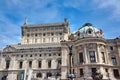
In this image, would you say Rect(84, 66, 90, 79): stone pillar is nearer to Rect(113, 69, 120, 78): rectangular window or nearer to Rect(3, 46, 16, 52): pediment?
Rect(113, 69, 120, 78): rectangular window

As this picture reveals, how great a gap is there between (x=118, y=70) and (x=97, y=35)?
41.3 feet

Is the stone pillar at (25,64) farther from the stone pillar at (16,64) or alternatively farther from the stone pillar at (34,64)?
the stone pillar at (34,64)

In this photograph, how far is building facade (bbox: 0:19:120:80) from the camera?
4509 cm

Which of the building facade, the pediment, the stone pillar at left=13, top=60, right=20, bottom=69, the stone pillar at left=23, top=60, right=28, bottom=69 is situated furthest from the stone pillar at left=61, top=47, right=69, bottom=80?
the pediment

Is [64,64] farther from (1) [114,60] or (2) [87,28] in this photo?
(1) [114,60]

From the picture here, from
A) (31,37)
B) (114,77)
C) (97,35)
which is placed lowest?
(114,77)

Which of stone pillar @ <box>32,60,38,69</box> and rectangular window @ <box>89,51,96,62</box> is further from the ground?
rectangular window @ <box>89,51,96,62</box>

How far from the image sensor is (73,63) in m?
48.3

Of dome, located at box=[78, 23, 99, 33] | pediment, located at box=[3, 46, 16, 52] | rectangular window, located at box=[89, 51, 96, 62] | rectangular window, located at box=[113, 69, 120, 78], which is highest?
dome, located at box=[78, 23, 99, 33]

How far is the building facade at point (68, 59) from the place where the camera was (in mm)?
45094

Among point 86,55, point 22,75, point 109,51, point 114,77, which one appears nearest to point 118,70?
point 114,77

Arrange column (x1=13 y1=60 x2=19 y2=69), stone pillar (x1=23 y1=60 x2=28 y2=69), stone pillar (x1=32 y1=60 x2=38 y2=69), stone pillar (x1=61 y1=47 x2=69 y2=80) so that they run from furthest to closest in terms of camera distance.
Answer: column (x1=13 y1=60 x2=19 y2=69), stone pillar (x1=23 y1=60 x2=28 y2=69), stone pillar (x1=32 y1=60 x2=38 y2=69), stone pillar (x1=61 y1=47 x2=69 y2=80)

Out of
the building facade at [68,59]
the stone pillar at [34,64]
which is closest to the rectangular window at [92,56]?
the building facade at [68,59]

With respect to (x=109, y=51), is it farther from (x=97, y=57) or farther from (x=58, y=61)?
(x=58, y=61)
